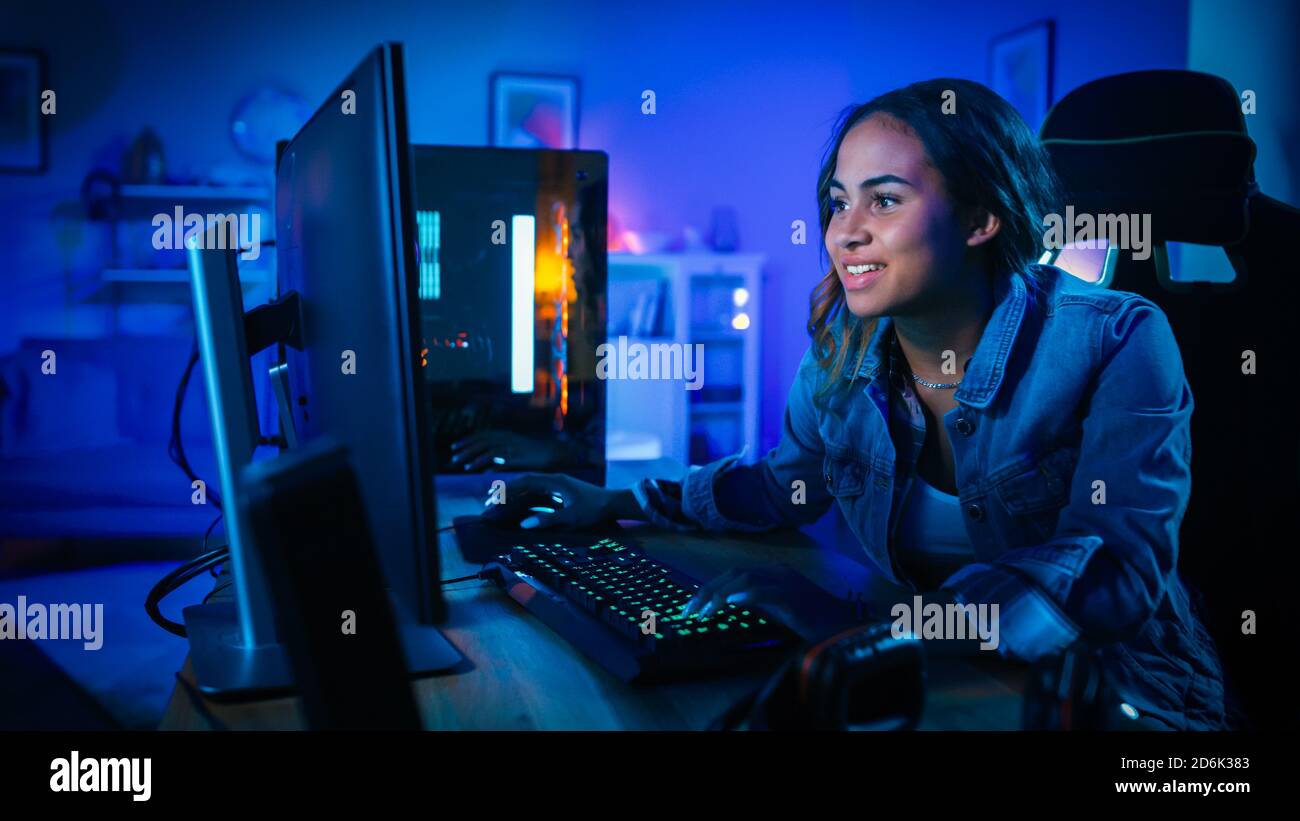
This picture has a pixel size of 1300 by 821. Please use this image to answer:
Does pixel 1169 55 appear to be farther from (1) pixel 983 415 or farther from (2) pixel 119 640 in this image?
(2) pixel 119 640

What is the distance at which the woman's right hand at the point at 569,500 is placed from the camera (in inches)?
44.1

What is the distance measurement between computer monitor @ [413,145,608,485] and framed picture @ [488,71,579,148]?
108 inches

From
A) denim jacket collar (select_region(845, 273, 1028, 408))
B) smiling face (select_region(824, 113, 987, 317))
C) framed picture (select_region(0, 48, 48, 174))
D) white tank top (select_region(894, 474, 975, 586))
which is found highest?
framed picture (select_region(0, 48, 48, 174))

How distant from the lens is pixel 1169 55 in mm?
3285

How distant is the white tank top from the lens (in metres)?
1.09

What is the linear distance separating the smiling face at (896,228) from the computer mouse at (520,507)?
0.41 m

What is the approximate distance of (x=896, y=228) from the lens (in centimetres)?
109

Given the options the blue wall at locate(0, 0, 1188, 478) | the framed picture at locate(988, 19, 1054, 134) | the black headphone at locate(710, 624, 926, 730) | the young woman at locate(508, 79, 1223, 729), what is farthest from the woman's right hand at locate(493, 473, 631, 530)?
the framed picture at locate(988, 19, 1054, 134)

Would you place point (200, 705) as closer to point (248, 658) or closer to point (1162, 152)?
point (248, 658)

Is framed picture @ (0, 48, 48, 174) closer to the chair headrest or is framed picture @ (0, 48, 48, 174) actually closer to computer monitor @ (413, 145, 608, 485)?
computer monitor @ (413, 145, 608, 485)

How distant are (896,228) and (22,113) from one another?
3.89 m
